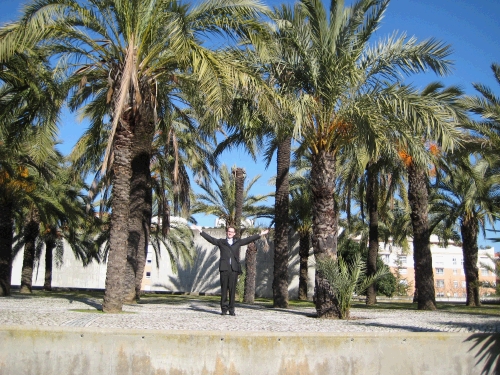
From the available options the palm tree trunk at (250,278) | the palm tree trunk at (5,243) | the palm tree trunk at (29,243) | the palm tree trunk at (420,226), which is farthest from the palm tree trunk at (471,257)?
the palm tree trunk at (29,243)

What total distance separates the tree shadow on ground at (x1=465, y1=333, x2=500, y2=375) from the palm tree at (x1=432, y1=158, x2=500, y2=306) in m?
13.7

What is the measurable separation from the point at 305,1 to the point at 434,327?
7.31 meters

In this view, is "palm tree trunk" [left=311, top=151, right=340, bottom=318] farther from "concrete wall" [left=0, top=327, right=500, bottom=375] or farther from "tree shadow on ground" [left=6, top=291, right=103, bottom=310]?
"tree shadow on ground" [left=6, top=291, right=103, bottom=310]

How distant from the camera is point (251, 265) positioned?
2541 centimetres

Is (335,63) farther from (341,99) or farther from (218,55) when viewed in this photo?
(218,55)

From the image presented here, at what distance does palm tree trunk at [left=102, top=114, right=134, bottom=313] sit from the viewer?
11.4 meters

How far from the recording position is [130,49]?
36.6ft

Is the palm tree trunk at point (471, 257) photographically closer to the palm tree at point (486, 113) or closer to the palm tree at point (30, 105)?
the palm tree at point (486, 113)

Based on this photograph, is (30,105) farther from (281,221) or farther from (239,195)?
(239,195)

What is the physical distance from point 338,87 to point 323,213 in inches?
111

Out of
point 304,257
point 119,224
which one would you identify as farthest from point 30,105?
point 304,257

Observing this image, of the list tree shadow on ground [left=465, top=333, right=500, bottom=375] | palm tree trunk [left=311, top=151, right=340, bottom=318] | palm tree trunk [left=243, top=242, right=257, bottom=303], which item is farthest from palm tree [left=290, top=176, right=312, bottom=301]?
tree shadow on ground [left=465, top=333, right=500, bottom=375]

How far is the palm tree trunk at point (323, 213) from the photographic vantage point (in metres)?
11.8

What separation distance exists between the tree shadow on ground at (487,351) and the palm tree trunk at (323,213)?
4.50 meters
